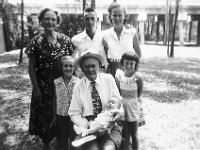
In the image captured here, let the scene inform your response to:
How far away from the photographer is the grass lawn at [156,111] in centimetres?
480

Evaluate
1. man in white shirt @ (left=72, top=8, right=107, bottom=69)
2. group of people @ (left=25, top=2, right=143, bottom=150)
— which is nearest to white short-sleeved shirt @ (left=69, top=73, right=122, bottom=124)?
group of people @ (left=25, top=2, right=143, bottom=150)

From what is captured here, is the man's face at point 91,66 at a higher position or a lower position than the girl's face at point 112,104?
higher

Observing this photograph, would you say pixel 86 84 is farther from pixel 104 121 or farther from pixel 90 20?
pixel 90 20

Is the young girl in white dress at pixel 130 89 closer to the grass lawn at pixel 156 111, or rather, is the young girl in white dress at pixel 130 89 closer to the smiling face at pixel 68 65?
the smiling face at pixel 68 65

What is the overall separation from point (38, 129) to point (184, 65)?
11.1 metres

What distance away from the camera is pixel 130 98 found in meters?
3.78

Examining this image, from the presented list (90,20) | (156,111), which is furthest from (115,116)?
(156,111)

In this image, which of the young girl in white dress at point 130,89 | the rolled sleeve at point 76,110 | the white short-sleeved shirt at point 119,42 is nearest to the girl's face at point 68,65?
the rolled sleeve at point 76,110

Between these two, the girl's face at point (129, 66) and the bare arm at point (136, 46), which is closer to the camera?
the girl's face at point (129, 66)

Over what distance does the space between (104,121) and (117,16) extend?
167cm

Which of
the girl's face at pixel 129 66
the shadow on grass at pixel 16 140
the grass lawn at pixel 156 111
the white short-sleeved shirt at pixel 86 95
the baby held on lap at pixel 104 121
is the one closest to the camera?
the baby held on lap at pixel 104 121

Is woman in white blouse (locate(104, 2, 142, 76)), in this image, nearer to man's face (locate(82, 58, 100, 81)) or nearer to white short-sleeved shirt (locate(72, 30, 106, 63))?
white short-sleeved shirt (locate(72, 30, 106, 63))

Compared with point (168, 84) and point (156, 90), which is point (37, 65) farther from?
point (168, 84)

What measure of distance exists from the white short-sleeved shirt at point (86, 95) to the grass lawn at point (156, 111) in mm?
1541
